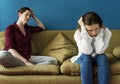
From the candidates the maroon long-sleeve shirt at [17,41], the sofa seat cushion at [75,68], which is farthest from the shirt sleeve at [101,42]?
the maroon long-sleeve shirt at [17,41]

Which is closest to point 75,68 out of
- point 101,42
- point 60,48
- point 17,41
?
point 101,42

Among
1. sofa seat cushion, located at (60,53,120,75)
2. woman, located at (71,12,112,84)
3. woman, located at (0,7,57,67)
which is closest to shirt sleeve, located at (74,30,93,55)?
woman, located at (71,12,112,84)

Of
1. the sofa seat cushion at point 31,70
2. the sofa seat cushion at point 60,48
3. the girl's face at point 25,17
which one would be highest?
the girl's face at point 25,17

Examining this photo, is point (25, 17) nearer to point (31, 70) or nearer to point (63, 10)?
point (63, 10)

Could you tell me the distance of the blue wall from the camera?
368 cm

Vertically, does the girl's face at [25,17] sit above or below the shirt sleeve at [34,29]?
above

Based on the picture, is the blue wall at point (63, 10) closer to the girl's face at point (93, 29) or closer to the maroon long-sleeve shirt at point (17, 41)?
the maroon long-sleeve shirt at point (17, 41)

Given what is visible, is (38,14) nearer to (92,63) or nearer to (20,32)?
(20,32)

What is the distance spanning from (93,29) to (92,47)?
19 centimetres

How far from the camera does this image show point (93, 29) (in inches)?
107

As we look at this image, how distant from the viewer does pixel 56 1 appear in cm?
373

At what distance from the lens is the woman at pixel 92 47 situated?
2.60 meters

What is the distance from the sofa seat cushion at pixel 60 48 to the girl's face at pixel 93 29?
0.62m

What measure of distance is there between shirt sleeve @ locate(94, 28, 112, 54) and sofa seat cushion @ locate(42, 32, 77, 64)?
2.04 ft
